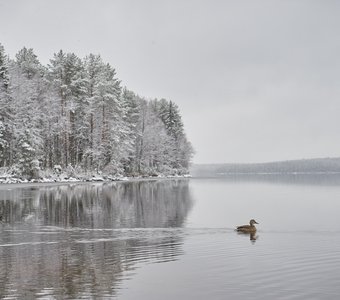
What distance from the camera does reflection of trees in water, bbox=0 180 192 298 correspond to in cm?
1223

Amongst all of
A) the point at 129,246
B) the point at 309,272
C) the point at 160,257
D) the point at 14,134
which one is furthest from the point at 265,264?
the point at 14,134

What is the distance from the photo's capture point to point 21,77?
6738 cm

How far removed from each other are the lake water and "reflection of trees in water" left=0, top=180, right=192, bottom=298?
0.03 meters

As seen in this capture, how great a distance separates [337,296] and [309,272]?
2670mm

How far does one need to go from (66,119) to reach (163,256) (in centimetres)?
5999

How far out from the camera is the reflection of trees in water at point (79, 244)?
482 inches

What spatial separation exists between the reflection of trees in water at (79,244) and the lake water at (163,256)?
3 centimetres

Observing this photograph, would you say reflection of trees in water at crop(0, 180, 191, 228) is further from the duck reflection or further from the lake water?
the duck reflection

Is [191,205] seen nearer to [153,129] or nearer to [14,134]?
[14,134]

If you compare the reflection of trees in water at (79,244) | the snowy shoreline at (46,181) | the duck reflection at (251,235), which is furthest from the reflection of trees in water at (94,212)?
the snowy shoreline at (46,181)

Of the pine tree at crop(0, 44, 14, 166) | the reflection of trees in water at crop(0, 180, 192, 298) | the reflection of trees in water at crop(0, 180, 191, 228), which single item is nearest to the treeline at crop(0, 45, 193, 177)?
the pine tree at crop(0, 44, 14, 166)

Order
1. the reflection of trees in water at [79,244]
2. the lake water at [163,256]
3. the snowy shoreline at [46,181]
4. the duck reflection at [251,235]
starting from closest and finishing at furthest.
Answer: the lake water at [163,256] → the reflection of trees in water at [79,244] → the duck reflection at [251,235] → the snowy shoreline at [46,181]

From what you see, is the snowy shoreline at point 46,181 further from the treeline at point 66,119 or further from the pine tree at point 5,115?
the pine tree at point 5,115

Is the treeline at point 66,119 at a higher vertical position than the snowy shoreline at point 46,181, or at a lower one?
higher
